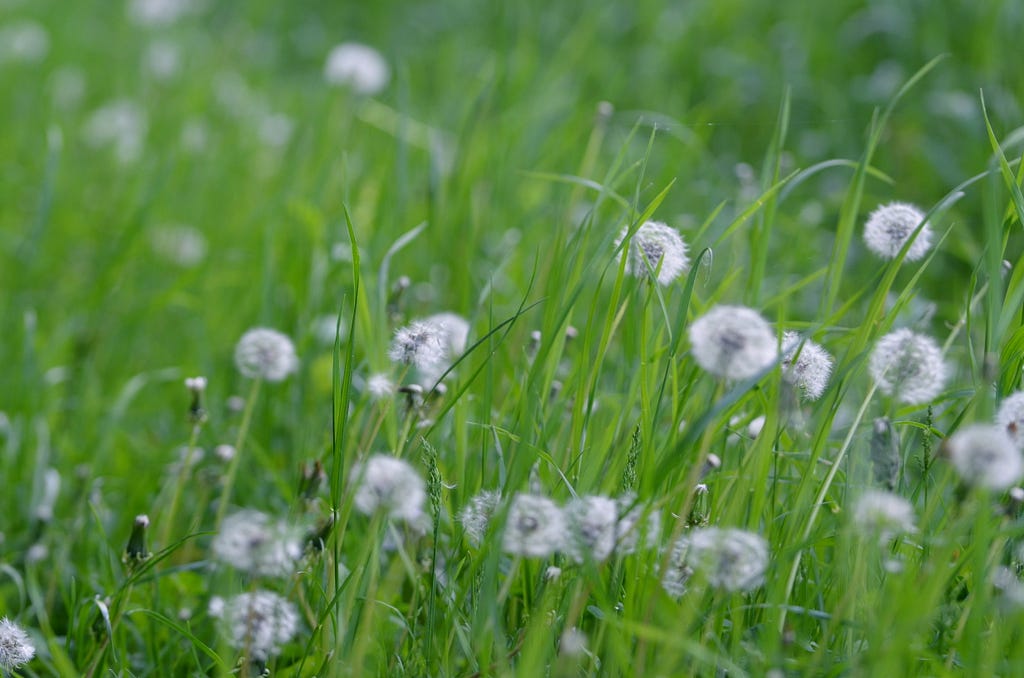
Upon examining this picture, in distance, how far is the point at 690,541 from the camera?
113cm

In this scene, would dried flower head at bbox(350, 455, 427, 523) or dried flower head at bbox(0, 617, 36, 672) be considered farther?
dried flower head at bbox(0, 617, 36, 672)

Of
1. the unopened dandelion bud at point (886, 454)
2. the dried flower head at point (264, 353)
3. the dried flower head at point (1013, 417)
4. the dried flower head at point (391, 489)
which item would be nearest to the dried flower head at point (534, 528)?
the dried flower head at point (391, 489)

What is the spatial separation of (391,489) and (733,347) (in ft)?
1.19

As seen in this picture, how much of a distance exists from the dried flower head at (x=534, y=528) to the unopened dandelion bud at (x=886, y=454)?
364 mm

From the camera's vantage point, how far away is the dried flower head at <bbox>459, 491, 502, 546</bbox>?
1236 mm

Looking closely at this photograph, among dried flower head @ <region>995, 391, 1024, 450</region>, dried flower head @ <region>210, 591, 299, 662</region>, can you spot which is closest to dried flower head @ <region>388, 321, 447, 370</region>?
dried flower head @ <region>210, 591, 299, 662</region>

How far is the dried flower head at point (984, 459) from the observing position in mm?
894

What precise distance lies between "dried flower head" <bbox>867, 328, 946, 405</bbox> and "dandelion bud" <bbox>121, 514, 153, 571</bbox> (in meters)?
0.93

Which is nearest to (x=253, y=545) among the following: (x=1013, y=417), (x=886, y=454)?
(x=886, y=454)

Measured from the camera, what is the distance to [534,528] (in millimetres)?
1061

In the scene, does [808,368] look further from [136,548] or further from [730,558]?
[136,548]

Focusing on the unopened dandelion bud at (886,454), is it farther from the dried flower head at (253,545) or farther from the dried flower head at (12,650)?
the dried flower head at (12,650)

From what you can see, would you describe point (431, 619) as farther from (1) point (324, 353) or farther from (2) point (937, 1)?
(2) point (937, 1)

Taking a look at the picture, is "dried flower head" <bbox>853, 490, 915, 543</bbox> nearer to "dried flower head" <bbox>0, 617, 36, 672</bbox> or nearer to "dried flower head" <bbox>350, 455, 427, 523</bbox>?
"dried flower head" <bbox>350, 455, 427, 523</bbox>
